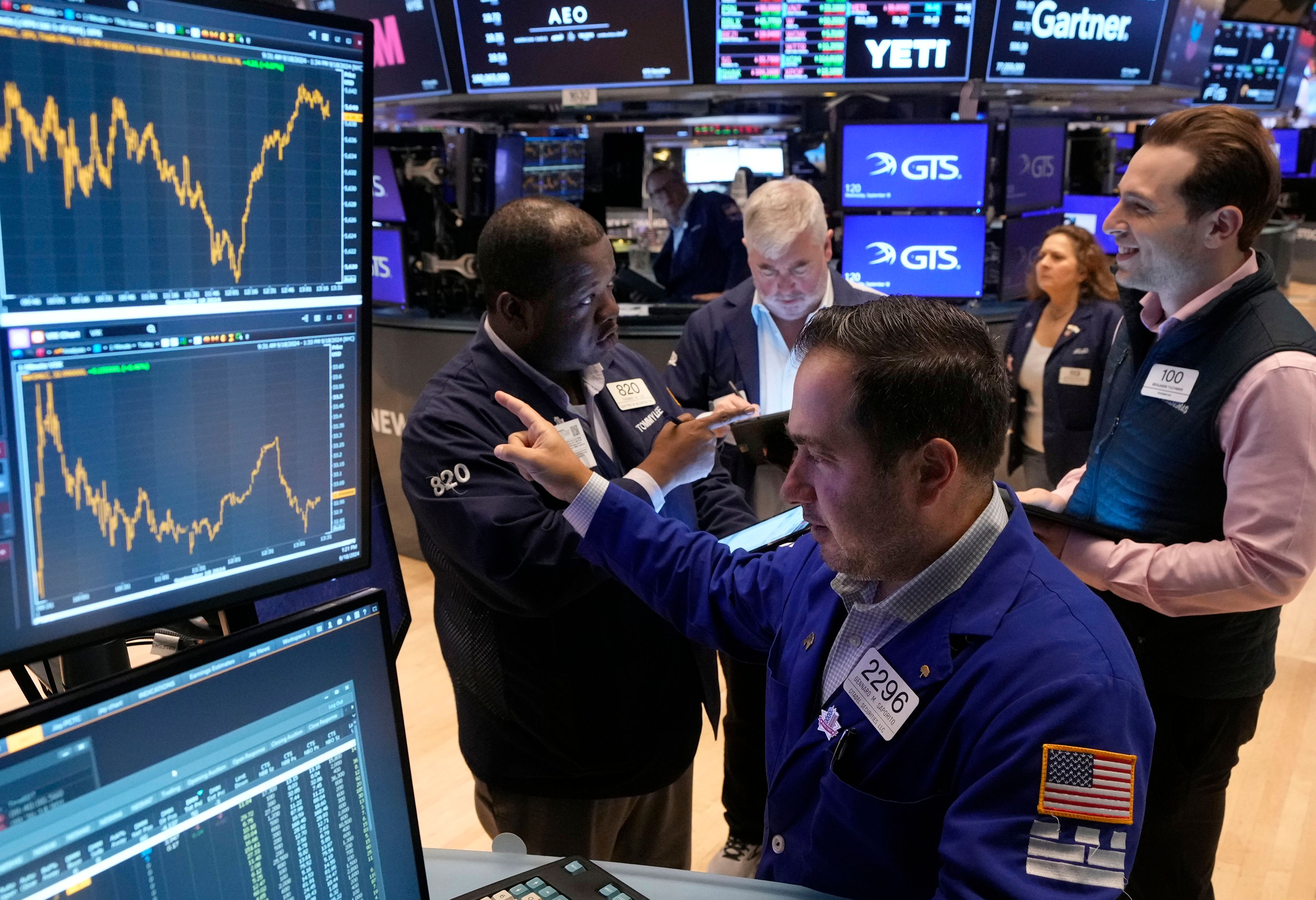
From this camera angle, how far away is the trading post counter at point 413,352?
14.5ft

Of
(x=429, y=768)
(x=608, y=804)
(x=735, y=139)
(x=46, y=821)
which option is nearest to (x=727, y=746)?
(x=608, y=804)

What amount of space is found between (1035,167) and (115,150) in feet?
18.0

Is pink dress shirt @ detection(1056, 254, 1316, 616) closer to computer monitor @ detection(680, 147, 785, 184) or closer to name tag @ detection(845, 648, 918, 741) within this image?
name tag @ detection(845, 648, 918, 741)

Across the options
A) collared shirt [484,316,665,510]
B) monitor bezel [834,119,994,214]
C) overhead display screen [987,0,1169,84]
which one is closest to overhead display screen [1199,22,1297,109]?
overhead display screen [987,0,1169,84]

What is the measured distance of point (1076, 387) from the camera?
3.98 meters

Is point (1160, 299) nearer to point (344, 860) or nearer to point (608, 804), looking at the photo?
point (608, 804)

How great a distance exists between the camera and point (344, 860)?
954mm

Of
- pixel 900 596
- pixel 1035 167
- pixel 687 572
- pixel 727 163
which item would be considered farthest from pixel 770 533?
pixel 727 163

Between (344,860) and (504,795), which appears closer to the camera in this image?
(344,860)

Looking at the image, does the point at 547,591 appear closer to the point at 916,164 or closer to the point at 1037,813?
the point at 1037,813

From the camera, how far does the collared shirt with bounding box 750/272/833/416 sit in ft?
9.82

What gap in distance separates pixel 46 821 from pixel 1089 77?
518cm

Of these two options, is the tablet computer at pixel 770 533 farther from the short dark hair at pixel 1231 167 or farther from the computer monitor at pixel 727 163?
the computer monitor at pixel 727 163

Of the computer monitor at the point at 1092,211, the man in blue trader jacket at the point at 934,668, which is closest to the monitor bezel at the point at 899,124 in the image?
the computer monitor at the point at 1092,211
